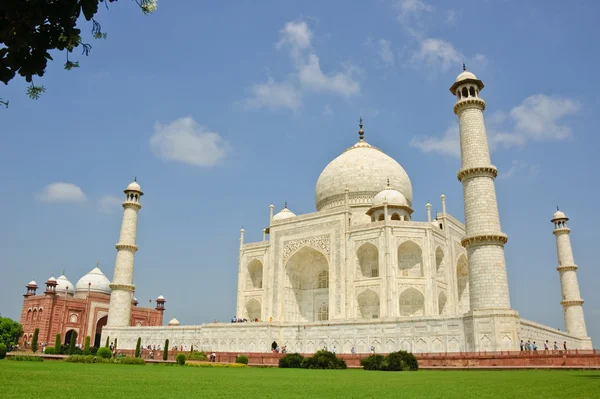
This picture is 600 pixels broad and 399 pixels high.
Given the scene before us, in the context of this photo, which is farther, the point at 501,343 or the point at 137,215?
the point at 137,215

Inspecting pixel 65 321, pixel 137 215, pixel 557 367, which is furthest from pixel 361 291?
pixel 65 321

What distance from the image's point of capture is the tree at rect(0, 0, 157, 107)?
2.35 m

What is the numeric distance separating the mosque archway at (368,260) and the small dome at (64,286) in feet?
82.3

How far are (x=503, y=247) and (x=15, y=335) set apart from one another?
30.7m

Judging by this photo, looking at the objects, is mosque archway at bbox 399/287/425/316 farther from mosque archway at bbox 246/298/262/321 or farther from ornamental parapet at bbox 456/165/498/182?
mosque archway at bbox 246/298/262/321

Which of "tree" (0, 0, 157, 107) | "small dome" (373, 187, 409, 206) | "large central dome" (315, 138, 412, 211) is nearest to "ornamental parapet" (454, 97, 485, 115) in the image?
"small dome" (373, 187, 409, 206)

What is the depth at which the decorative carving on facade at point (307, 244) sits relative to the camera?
25156mm

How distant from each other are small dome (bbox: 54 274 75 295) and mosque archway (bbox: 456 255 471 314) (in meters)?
28.9

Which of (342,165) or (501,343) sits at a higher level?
(342,165)

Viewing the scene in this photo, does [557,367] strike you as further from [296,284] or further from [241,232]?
[241,232]

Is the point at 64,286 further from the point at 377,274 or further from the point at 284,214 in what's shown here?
the point at 377,274

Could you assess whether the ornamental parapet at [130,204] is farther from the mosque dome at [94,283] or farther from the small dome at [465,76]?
the small dome at [465,76]

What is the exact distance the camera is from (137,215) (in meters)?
28.7

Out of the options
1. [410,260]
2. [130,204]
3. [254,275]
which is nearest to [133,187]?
[130,204]
